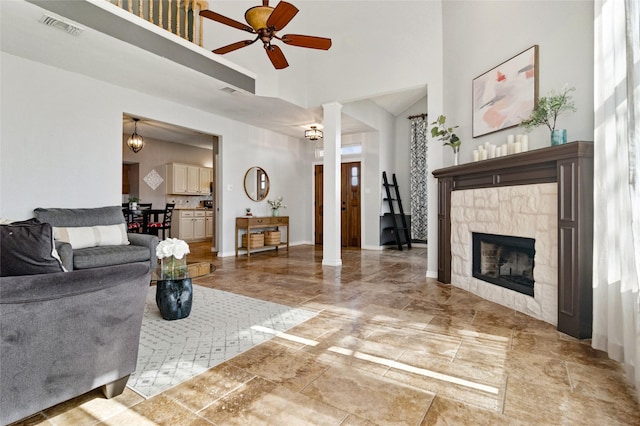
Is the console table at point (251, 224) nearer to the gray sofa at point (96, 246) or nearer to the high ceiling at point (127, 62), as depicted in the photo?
the high ceiling at point (127, 62)

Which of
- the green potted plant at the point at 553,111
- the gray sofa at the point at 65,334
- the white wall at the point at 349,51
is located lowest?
the gray sofa at the point at 65,334

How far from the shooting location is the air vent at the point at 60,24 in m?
2.85

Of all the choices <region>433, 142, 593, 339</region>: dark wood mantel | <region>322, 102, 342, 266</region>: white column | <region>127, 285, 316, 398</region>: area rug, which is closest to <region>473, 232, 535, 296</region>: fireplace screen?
<region>433, 142, 593, 339</region>: dark wood mantel

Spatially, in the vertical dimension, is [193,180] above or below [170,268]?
above

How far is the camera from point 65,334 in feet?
4.30

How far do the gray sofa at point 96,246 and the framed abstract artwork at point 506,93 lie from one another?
432cm

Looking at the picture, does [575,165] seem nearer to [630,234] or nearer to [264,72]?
[630,234]

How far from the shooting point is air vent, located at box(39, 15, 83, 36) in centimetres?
285

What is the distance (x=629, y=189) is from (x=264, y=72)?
4.55 m

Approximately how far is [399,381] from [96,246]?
3760 millimetres

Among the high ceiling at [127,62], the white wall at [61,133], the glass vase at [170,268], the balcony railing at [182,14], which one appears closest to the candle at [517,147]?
the glass vase at [170,268]

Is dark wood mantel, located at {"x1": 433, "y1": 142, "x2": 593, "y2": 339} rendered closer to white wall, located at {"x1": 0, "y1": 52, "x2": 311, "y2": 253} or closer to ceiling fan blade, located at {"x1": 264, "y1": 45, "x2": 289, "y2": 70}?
ceiling fan blade, located at {"x1": 264, "y1": 45, "x2": 289, "y2": 70}

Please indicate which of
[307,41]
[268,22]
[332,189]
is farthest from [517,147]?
[332,189]

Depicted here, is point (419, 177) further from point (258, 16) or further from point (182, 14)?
point (182, 14)
